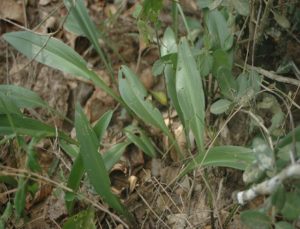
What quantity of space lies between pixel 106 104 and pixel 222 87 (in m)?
0.58

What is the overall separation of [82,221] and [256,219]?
22.4 inches

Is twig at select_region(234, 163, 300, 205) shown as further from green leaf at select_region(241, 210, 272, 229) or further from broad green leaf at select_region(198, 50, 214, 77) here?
broad green leaf at select_region(198, 50, 214, 77)

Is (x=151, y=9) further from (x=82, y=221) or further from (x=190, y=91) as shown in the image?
(x=82, y=221)

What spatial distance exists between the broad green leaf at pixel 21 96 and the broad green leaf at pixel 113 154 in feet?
0.85

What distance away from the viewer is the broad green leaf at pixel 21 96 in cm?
157

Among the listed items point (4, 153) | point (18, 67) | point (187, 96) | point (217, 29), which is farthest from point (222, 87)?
point (18, 67)

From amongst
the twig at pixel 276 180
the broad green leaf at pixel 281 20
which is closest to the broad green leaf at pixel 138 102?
the broad green leaf at pixel 281 20

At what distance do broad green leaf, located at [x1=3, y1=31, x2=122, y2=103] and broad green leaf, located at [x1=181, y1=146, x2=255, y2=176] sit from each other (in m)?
0.43

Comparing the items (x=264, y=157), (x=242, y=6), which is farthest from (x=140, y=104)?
(x=264, y=157)

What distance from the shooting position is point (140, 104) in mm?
1602

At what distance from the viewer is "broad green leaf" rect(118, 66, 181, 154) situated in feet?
5.21

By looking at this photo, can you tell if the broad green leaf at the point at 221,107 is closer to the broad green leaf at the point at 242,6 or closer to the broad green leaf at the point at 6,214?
the broad green leaf at the point at 242,6

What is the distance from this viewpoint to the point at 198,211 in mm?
1466

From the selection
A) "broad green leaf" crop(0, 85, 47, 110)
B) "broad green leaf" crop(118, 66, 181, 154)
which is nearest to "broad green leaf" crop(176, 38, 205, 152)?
"broad green leaf" crop(118, 66, 181, 154)
